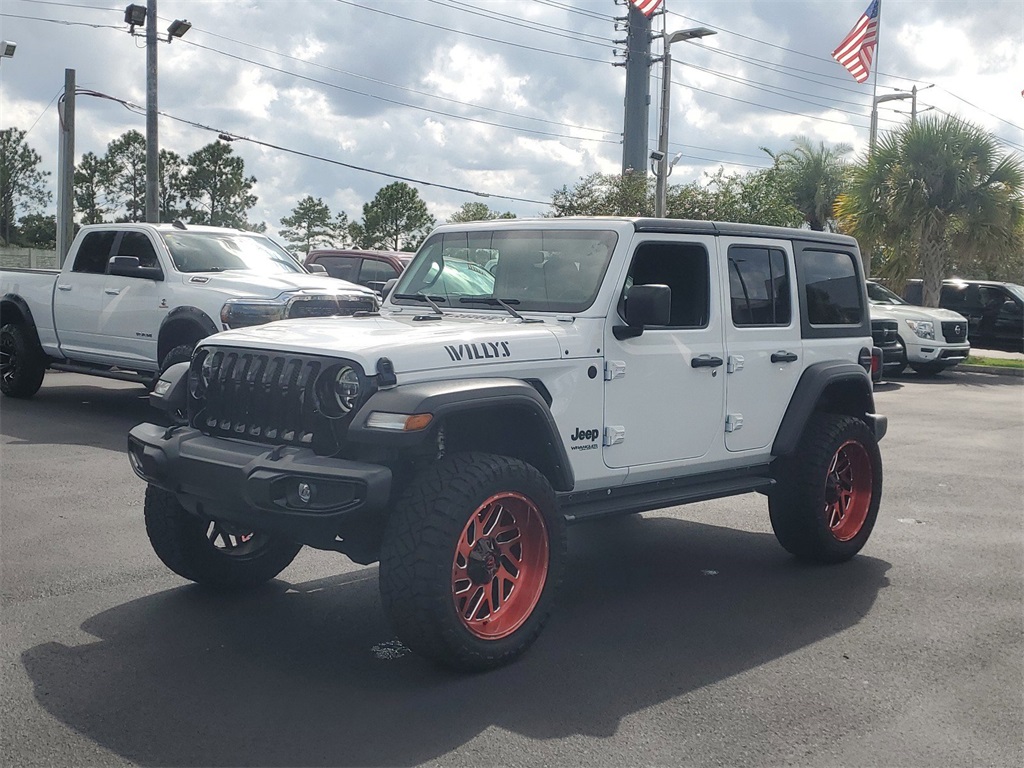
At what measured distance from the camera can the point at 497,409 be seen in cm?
484

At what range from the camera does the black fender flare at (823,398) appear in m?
6.31

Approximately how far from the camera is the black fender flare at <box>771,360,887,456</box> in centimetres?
631

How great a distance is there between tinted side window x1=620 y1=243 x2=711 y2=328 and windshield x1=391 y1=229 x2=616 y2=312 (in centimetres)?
34

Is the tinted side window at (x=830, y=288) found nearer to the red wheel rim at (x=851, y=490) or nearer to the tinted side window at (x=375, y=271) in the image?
the red wheel rim at (x=851, y=490)

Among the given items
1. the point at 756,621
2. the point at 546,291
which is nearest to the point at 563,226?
the point at 546,291

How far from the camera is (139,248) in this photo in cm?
1212

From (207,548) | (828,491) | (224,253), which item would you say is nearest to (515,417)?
(207,548)

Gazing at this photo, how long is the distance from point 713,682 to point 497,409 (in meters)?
1.47

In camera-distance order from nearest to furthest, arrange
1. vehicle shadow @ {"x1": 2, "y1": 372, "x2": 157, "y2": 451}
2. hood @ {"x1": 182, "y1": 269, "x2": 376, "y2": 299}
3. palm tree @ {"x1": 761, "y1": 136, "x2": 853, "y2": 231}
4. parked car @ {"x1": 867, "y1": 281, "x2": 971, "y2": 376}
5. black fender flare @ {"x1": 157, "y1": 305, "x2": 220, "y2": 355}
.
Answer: vehicle shadow @ {"x1": 2, "y1": 372, "x2": 157, "y2": 451} < black fender flare @ {"x1": 157, "y1": 305, "x2": 220, "y2": 355} < hood @ {"x1": 182, "y1": 269, "x2": 376, "y2": 299} < parked car @ {"x1": 867, "y1": 281, "x2": 971, "y2": 376} < palm tree @ {"x1": 761, "y1": 136, "x2": 853, "y2": 231}

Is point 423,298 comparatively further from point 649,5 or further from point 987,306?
point 649,5

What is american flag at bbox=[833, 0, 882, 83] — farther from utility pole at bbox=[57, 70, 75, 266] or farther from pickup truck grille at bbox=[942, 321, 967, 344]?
utility pole at bbox=[57, 70, 75, 266]

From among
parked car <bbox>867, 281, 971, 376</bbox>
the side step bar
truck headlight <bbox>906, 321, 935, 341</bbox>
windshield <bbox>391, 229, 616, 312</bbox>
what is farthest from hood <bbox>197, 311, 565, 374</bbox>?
truck headlight <bbox>906, 321, 935, 341</bbox>

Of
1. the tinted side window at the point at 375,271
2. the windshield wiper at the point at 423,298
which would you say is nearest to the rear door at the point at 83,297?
the windshield wiper at the point at 423,298

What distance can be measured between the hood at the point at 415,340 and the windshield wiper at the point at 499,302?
0.04 meters
